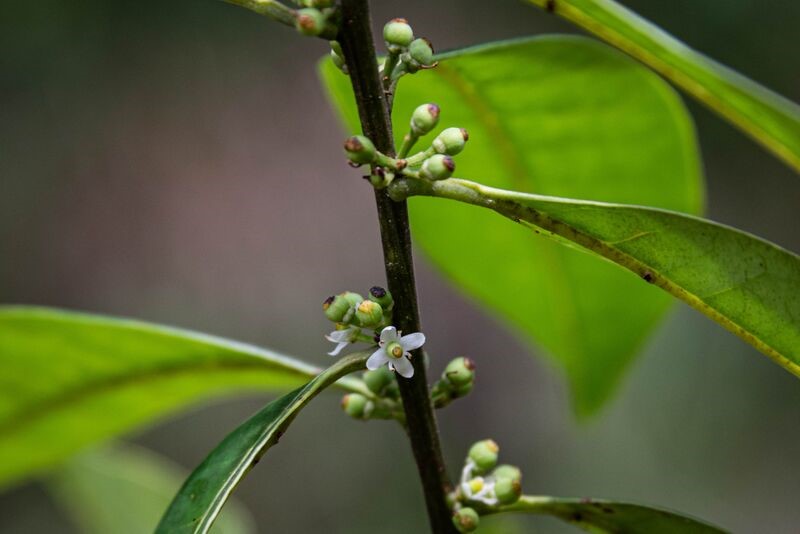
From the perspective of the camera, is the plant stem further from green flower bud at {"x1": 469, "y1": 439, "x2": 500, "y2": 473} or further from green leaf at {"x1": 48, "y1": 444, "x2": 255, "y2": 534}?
green leaf at {"x1": 48, "y1": 444, "x2": 255, "y2": 534}

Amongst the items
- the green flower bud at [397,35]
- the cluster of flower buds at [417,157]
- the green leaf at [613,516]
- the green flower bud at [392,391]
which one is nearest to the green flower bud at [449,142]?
the cluster of flower buds at [417,157]

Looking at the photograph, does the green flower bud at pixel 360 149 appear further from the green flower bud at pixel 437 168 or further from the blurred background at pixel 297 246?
the blurred background at pixel 297 246

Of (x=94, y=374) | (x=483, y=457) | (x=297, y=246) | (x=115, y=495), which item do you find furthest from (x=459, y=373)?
(x=297, y=246)

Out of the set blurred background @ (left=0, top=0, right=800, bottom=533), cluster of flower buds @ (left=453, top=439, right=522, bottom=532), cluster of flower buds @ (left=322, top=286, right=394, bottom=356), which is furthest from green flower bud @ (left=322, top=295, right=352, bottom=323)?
blurred background @ (left=0, top=0, right=800, bottom=533)

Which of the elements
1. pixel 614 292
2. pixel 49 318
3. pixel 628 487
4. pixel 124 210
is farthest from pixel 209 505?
pixel 124 210

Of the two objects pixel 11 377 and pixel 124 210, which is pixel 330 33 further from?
pixel 124 210

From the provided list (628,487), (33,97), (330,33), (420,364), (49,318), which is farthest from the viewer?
(33,97)

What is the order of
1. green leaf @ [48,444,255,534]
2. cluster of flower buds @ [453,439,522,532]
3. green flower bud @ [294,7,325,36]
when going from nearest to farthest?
1. green flower bud @ [294,7,325,36]
2. cluster of flower buds @ [453,439,522,532]
3. green leaf @ [48,444,255,534]
